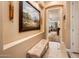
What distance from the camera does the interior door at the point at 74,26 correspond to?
14.1 feet

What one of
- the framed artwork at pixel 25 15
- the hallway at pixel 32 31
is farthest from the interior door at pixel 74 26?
the framed artwork at pixel 25 15

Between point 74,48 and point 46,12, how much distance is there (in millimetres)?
3332

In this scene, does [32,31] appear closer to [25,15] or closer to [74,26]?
[25,15]

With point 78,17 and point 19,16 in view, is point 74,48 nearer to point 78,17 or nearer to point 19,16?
point 78,17

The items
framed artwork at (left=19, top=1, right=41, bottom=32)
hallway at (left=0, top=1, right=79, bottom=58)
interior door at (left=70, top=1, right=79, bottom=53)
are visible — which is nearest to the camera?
hallway at (left=0, top=1, right=79, bottom=58)

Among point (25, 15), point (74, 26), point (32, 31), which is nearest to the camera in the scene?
point (25, 15)

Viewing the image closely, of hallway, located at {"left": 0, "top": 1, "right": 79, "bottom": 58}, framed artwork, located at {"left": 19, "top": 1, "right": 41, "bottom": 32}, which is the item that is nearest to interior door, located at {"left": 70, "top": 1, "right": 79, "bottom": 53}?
hallway, located at {"left": 0, "top": 1, "right": 79, "bottom": 58}

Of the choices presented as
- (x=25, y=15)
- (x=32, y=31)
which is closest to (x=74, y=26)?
(x=32, y=31)

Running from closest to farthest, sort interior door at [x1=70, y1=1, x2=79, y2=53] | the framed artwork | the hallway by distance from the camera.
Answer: the hallway < the framed artwork < interior door at [x1=70, y1=1, x2=79, y2=53]

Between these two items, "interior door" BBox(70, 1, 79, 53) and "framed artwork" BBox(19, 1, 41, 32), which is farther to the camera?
"interior door" BBox(70, 1, 79, 53)

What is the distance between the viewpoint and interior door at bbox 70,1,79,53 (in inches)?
169

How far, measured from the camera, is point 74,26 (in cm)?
439

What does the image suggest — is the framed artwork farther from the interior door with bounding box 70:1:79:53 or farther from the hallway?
the interior door with bounding box 70:1:79:53

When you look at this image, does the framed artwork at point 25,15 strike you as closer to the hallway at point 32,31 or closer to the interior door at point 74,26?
the hallway at point 32,31
